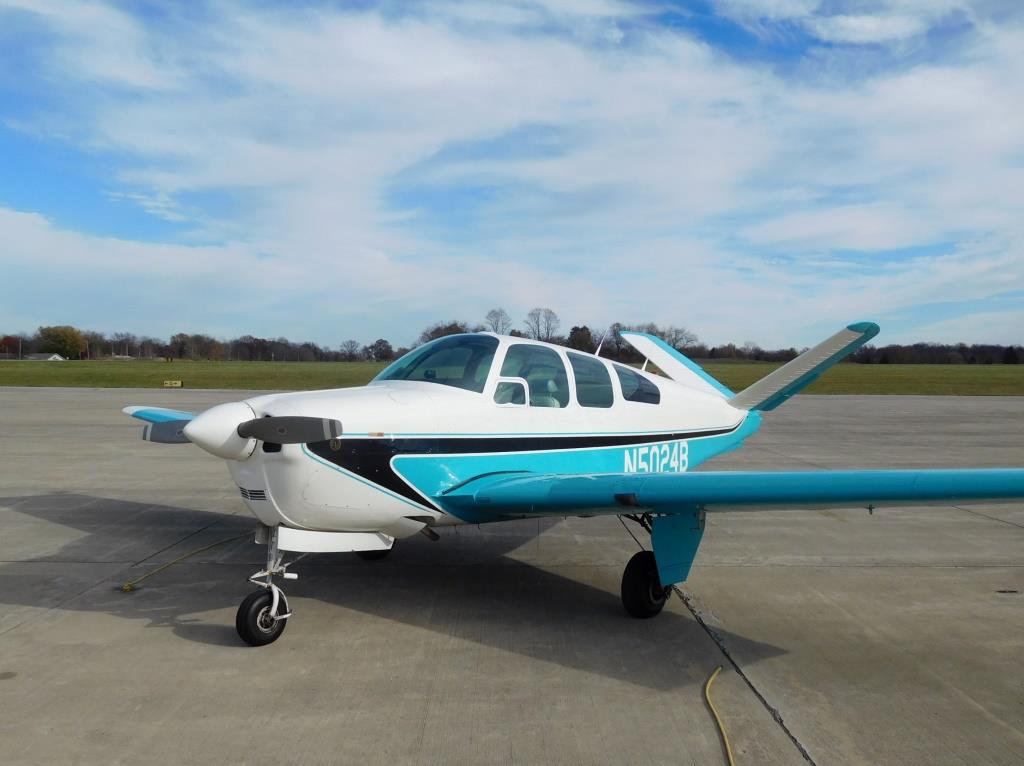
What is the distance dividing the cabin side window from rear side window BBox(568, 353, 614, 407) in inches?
7.3

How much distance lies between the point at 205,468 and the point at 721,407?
9.17 metres

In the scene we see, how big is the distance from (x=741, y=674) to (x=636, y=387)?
3188mm

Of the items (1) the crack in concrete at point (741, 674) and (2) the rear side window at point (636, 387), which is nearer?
(1) the crack in concrete at point (741, 674)

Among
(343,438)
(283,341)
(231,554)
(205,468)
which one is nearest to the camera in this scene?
(343,438)

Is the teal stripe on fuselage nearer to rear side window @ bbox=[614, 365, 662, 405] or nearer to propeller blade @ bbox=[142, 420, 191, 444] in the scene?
rear side window @ bbox=[614, 365, 662, 405]

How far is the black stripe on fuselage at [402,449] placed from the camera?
4926 mm

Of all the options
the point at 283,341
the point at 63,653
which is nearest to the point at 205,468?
the point at 63,653

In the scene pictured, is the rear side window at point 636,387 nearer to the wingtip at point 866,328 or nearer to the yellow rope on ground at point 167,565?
the wingtip at point 866,328

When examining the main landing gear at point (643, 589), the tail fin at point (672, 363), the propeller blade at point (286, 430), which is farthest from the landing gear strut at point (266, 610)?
the tail fin at point (672, 363)

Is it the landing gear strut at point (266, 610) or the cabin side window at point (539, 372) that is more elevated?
the cabin side window at point (539, 372)

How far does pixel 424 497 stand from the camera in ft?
17.5

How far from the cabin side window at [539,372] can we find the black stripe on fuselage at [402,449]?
12.9 inches

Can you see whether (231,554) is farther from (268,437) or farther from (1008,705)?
(1008,705)

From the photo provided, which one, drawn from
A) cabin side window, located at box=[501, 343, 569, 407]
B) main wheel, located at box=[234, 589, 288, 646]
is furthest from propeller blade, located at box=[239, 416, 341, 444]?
cabin side window, located at box=[501, 343, 569, 407]
